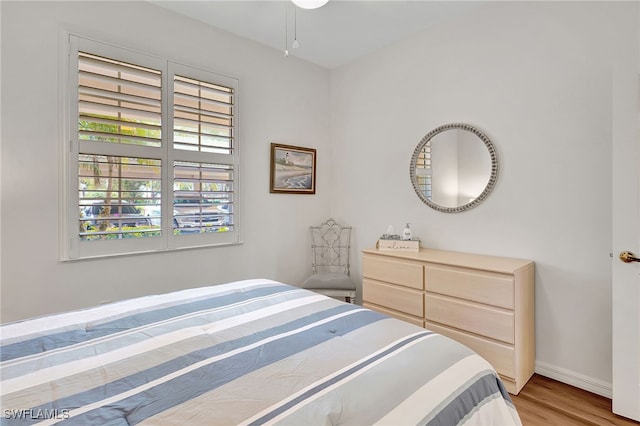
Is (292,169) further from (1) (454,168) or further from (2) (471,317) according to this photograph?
(2) (471,317)

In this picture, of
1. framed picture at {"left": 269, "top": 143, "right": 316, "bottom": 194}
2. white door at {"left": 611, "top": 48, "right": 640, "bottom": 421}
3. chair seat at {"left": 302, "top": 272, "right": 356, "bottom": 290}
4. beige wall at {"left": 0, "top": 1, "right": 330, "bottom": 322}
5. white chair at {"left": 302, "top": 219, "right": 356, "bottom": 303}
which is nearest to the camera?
white door at {"left": 611, "top": 48, "right": 640, "bottom": 421}

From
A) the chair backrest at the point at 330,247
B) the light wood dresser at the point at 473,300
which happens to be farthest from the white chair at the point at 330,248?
the light wood dresser at the point at 473,300

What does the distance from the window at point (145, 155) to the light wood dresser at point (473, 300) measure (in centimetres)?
158

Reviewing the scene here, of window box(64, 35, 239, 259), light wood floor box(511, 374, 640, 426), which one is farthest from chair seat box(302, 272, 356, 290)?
light wood floor box(511, 374, 640, 426)

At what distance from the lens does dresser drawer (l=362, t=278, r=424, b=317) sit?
257 cm

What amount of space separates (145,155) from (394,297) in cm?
230

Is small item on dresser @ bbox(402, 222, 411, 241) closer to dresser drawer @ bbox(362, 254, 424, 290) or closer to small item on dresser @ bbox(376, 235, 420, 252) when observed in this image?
small item on dresser @ bbox(376, 235, 420, 252)

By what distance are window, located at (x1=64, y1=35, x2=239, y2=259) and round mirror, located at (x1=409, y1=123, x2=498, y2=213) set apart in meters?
1.75

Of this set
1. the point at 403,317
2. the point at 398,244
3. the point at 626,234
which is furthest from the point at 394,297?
the point at 626,234

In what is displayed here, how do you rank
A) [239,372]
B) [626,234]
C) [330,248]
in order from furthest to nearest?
[330,248] → [626,234] → [239,372]

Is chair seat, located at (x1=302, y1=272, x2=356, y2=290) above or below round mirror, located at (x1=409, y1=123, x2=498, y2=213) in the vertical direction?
below

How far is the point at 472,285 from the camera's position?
7.35 ft

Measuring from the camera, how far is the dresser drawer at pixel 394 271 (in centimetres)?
256

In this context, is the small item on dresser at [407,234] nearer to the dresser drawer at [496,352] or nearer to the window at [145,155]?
the dresser drawer at [496,352]
